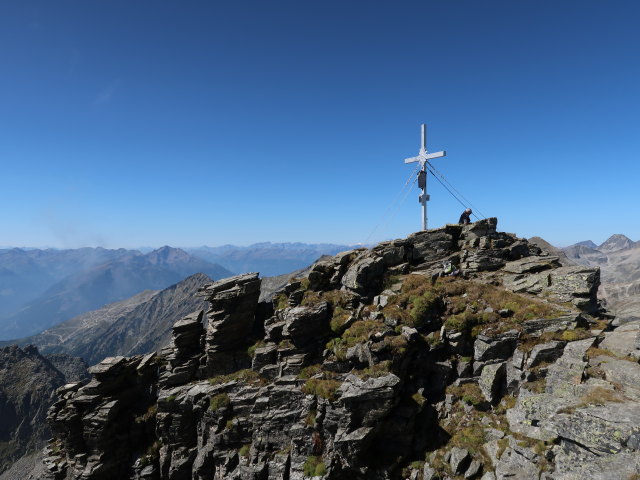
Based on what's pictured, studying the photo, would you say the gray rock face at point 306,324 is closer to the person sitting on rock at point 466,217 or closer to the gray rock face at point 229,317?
the gray rock face at point 229,317

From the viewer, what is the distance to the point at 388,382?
77.8ft

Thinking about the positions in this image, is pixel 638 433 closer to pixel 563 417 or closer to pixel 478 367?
pixel 563 417

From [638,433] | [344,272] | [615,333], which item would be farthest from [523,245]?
[638,433]

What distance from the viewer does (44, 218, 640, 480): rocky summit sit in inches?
745

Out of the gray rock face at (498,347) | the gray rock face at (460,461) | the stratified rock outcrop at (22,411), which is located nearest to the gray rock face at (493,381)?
the gray rock face at (498,347)

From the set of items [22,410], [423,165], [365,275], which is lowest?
[22,410]

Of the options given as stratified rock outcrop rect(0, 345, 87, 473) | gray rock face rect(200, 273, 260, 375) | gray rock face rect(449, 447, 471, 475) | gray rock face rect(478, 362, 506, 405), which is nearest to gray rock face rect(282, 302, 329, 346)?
gray rock face rect(200, 273, 260, 375)

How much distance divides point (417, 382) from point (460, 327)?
19.3 ft

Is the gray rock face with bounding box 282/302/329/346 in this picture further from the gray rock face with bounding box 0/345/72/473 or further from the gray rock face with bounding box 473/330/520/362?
the gray rock face with bounding box 0/345/72/473

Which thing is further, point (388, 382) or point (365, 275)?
point (365, 275)

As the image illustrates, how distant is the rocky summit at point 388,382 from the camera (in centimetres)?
1892

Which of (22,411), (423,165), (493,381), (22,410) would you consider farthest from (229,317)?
(22,410)

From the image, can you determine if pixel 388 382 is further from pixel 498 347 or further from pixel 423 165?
pixel 423 165

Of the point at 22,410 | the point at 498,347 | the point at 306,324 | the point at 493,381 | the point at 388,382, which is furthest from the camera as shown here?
the point at 22,410
